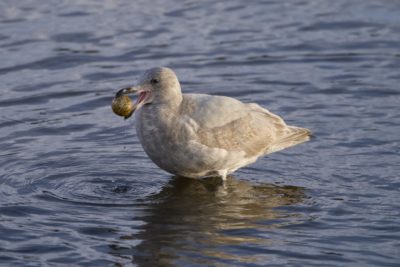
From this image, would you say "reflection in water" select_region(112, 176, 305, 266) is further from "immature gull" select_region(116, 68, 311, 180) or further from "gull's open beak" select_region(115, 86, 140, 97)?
"gull's open beak" select_region(115, 86, 140, 97)

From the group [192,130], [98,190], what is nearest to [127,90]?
[192,130]

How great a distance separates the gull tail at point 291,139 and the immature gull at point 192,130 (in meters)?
0.14

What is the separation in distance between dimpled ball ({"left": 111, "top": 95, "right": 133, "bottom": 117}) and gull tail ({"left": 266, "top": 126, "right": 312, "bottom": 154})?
1.72m

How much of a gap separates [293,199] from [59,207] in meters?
2.46

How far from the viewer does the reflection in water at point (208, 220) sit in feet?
28.9

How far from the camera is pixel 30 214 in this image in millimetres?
9789

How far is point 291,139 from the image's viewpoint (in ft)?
37.4

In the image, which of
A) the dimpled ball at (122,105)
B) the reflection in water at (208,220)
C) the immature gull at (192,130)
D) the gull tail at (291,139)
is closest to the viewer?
the reflection in water at (208,220)

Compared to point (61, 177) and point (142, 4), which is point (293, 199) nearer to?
point (61, 177)

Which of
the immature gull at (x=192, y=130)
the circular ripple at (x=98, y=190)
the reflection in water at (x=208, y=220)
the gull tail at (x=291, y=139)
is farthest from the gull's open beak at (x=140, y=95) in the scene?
the gull tail at (x=291, y=139)

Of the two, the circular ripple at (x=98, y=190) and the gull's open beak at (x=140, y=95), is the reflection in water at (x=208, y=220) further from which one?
the gull's open beak at (x=140, y=95)

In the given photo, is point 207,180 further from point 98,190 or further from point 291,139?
point 98,190

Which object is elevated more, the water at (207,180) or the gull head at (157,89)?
the gull head at (157,89)

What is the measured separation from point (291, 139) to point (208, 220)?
2069 mm
